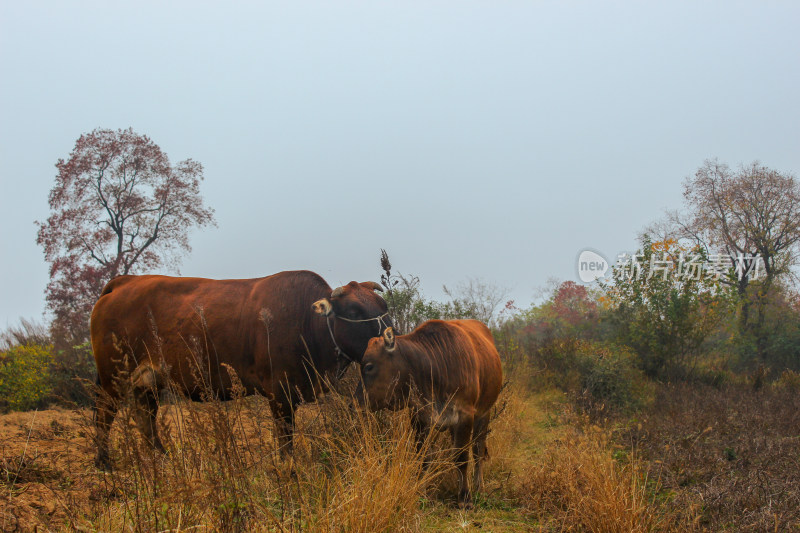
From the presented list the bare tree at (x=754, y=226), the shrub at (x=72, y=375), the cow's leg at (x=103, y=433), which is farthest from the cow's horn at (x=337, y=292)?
the bare tree at (x=754, y=226)

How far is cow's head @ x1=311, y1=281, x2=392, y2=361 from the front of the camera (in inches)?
221

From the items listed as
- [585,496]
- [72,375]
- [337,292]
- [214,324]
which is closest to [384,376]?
[337,292]

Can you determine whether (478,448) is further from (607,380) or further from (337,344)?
(607,380)

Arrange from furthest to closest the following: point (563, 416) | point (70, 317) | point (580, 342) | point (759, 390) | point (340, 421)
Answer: point (70, 317) < point (580, 342) < point (759, 390) < point (563, 416) < point (340, 421)

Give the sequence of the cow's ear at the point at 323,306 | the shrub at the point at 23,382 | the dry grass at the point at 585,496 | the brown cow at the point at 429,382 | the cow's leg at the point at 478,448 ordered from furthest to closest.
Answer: the shrub at the point at 23,382 < the cow's ear at the point at 323,306 < the cow's leg at the point at 478,448 < the brown cow at the point at 429,382 < the dry grass at the point at 585,496

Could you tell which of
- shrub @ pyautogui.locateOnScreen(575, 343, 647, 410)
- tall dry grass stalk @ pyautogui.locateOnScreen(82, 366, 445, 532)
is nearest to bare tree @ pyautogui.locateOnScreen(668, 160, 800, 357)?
shrub @ pyautogui.locateOnScreen(575, 343, 647, 410)

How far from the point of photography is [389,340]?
4.67 metres

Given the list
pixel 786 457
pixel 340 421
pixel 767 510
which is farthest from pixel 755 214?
pixel 340 421

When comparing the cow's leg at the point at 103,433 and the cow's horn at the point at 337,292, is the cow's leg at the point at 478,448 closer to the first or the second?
the cow's horn at the point at 337,292

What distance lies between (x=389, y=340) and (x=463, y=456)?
3.97 ft

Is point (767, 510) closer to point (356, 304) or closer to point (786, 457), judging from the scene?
point (786, 457)

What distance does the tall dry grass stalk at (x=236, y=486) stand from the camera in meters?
3.01

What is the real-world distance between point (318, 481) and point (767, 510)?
335 cm

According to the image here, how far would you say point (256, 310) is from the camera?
19.4 ft
